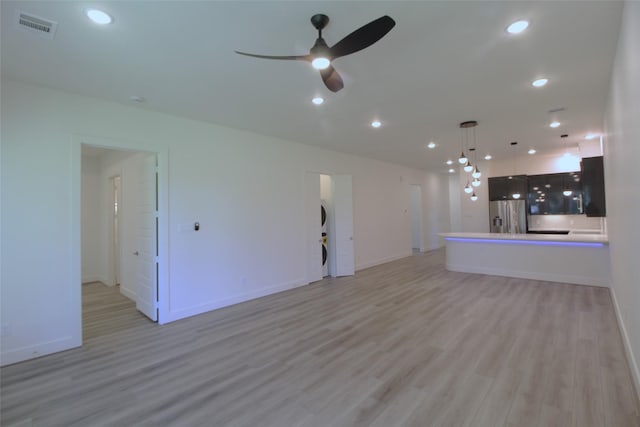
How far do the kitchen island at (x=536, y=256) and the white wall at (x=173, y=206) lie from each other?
2481 mm

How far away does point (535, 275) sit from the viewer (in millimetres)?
6008

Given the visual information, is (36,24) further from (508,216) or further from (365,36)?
(508,216)

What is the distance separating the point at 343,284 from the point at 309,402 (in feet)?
12.4

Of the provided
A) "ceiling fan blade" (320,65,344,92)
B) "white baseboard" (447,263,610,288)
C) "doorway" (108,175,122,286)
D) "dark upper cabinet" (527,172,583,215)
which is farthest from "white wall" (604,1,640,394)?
"doorway" (108,175,122,286)

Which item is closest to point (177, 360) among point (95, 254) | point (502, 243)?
point (95, 254)

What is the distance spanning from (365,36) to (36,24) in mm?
2504

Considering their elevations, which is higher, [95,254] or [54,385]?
[95,254]

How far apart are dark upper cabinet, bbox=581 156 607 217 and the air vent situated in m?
7.33

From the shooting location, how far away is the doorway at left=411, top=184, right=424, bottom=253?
1039cm

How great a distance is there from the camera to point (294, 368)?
9.38ft

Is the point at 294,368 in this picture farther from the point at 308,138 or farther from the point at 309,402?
the point at 308,138

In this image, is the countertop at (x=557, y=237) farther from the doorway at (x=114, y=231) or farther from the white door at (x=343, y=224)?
the doorway at (x=114, y=231)

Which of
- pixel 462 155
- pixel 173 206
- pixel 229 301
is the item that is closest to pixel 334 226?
pixel 229 301

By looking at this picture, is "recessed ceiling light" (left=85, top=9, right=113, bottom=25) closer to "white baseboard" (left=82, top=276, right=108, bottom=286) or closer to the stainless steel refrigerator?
"white baseboard" (left=82, top=276, right=108, bottom=286)
